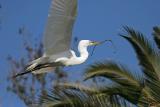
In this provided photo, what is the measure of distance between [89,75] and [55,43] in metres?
0.94

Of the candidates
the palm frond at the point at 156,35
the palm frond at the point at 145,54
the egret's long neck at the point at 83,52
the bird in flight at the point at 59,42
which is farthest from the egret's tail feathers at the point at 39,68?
the palm frond at the point at 156,35

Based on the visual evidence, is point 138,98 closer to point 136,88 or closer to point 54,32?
point 136,88

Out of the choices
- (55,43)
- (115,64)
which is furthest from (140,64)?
(55,43)

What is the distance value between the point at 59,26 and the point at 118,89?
135 centimetres

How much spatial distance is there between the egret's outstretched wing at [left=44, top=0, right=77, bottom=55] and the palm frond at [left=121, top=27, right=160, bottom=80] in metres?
0.91

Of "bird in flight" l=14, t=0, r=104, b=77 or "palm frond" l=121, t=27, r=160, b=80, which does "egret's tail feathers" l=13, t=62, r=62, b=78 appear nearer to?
"bird in flight" l=14, t=0, r=104, b=77

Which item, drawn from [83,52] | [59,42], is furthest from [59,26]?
[83,52]

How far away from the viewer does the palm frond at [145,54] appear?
8312 mm

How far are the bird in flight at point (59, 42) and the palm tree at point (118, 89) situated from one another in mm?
506

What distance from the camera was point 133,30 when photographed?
344 inches

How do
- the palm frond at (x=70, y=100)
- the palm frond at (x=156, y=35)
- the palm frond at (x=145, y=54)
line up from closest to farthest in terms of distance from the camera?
the palm frond at (x=70, y=100), the palm frond at (x=145, y=54), the palm frond at (x=156, y=35)

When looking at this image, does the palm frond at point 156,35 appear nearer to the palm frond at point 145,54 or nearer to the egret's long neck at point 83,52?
the palm frond at point 145,54

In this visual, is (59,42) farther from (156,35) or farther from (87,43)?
(156,35)

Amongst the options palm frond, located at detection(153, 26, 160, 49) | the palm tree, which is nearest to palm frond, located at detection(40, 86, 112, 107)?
the palm tree
